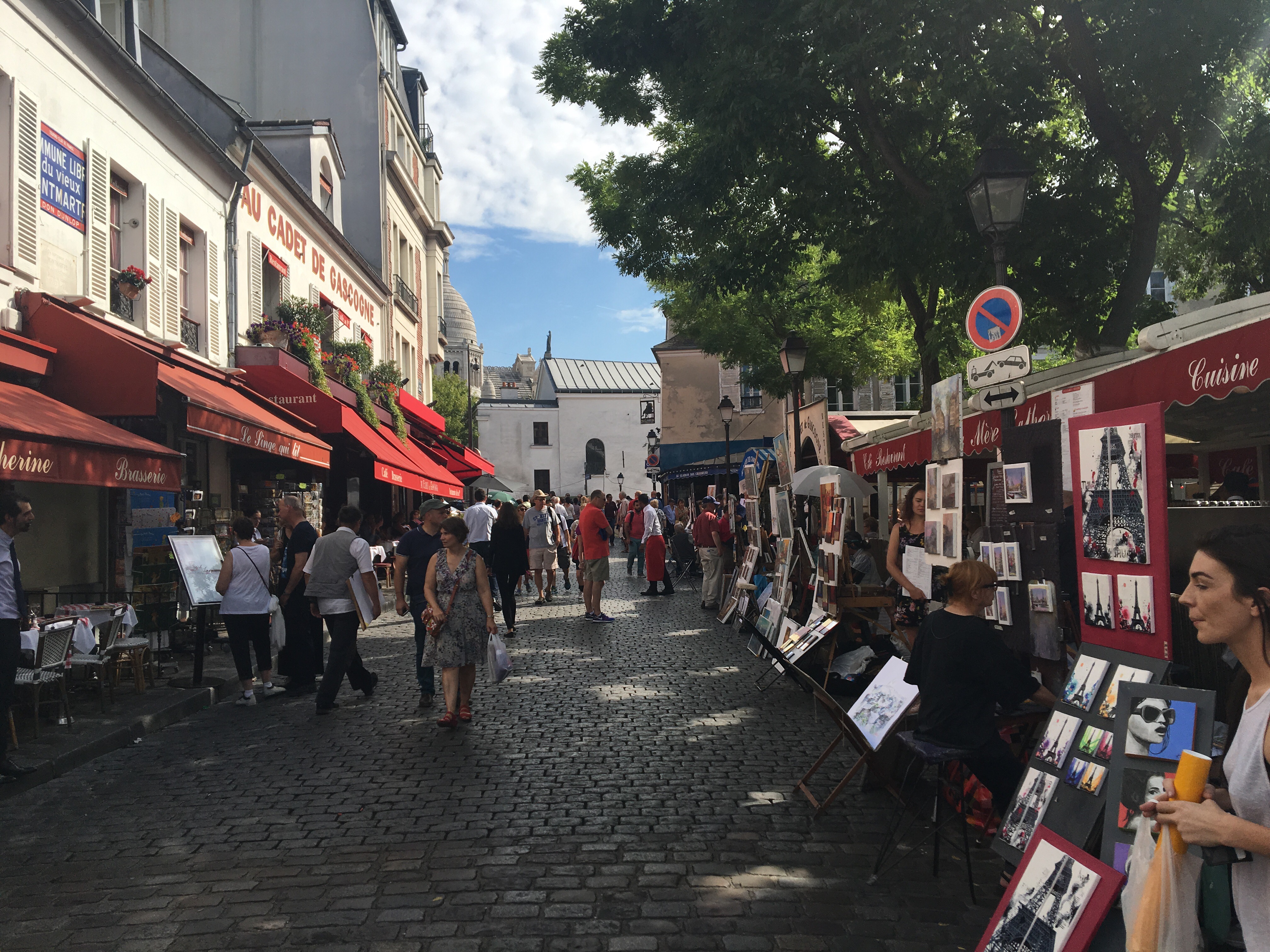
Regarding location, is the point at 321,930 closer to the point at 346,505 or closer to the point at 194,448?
the point at 346,505

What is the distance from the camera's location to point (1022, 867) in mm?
3326

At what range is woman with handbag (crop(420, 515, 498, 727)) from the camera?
297 inches

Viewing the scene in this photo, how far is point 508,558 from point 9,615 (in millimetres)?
7405

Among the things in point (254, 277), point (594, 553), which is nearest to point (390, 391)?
point (254, 277)

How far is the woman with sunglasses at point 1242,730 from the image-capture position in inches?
84.3

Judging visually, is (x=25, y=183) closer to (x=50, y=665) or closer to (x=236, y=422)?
(x=236, y=422)

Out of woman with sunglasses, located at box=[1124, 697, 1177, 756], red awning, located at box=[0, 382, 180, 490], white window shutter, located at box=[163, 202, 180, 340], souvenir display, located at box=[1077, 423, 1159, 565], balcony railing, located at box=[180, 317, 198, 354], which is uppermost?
white window shutter, located at box=[163, 202, 180, 340]

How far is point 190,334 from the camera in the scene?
13.7m

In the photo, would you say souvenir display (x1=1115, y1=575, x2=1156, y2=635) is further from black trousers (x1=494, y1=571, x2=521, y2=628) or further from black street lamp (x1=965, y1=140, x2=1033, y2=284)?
black trousers (x1=494, y1=571, x2=521, y2=628)

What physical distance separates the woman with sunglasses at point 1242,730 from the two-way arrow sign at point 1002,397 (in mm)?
3319

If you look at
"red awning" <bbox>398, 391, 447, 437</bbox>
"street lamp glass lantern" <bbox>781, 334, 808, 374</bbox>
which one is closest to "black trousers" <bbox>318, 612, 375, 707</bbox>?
"street lamp glass lantern" <bbox>781, 334, 808, 374</bbox>

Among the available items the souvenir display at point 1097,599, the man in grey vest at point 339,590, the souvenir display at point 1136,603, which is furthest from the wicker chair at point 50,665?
the souvenir display at point 1136,603

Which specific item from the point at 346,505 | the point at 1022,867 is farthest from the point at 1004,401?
the point at 346,505

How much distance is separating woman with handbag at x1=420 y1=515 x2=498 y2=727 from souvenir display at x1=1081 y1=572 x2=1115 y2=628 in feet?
14.5
